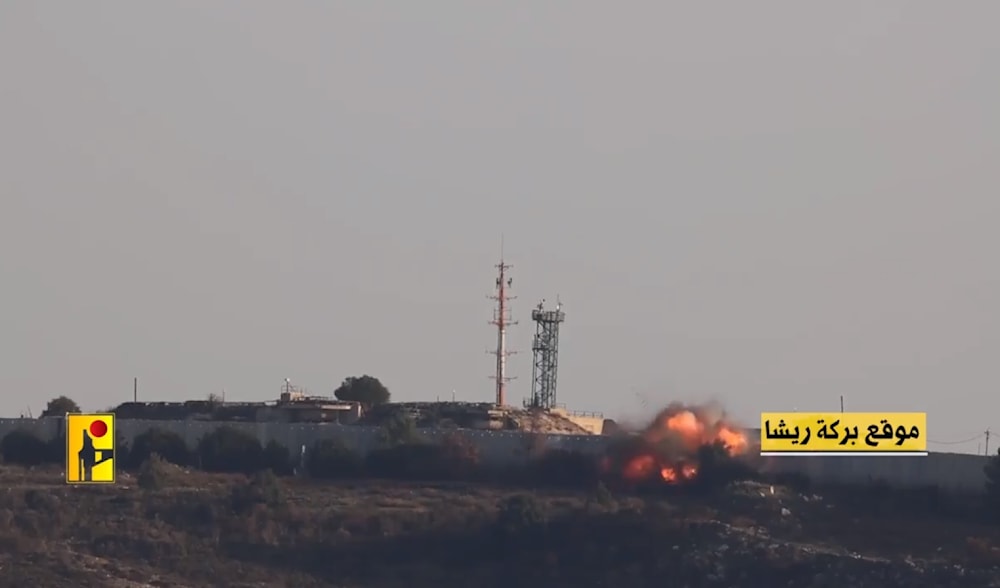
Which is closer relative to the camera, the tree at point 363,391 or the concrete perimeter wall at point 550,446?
the concrete perimeter wall at point 550,446

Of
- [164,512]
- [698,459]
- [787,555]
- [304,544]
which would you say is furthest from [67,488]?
→ [787,555]

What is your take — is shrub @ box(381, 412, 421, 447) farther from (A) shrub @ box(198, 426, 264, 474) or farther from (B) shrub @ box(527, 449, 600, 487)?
(B) shrub @ box(527, 449, 600, 487)

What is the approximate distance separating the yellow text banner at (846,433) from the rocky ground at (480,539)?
287cm

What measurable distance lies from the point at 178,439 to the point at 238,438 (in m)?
4.86

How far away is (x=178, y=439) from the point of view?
134000 millimetres

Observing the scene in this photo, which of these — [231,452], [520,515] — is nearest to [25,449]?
[231,452]

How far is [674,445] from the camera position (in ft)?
398

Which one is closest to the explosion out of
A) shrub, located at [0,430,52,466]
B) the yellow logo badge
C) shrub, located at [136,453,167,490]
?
shrub, located at [136,453,167,490]

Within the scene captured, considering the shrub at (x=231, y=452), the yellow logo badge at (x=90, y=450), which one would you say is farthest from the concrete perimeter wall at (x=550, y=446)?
the yellow logo badge at (x=90, y=450)

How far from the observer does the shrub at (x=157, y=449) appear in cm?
13200

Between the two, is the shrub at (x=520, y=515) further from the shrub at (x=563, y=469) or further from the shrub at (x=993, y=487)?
the shrub at (x=993, y=487)

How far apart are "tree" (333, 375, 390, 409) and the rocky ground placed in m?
27.1

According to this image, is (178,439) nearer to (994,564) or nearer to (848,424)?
(848,424)

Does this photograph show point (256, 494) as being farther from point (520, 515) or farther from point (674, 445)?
point (674, 445)
